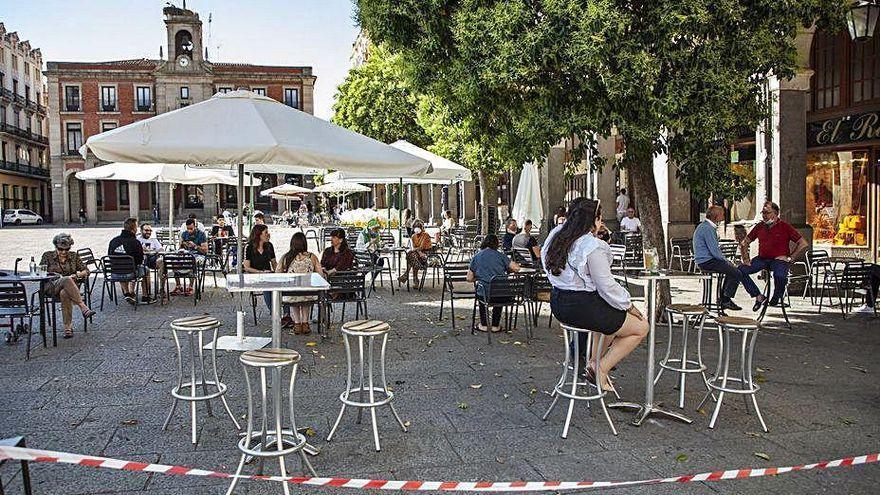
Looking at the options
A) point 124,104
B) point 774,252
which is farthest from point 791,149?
point 124,104

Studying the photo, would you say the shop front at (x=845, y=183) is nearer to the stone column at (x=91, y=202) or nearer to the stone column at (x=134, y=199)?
the stone column at (x=134, y=199)

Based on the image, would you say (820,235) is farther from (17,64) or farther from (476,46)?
(17,64)

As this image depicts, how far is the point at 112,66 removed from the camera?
196 ft

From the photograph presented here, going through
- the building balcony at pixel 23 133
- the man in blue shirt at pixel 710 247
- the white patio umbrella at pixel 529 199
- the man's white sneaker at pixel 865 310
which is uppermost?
the building balcony at pixel 23 133

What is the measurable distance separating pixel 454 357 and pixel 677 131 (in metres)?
3.97

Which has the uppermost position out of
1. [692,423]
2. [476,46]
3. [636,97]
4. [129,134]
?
[476,46]

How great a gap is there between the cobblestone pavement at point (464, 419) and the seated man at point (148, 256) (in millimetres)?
3088

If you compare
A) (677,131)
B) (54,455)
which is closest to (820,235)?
(677,131)

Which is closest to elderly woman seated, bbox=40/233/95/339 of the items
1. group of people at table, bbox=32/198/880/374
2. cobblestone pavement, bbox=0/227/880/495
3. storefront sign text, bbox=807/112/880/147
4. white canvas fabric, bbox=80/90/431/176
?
group of people at table, bbox=32/198/880/374

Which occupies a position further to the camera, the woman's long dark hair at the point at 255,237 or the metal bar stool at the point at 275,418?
the woman's long dark hair at the point at 255,237

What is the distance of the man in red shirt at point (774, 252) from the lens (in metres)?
10.4

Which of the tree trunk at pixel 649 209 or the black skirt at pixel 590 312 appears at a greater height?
the tree trunk at pixel 649 209

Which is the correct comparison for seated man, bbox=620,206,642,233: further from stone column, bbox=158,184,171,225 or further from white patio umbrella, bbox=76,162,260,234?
stone column, bbox=158,184,171,225

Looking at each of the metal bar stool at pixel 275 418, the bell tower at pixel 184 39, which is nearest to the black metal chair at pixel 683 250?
the metal bar stool at pixel 275 418
